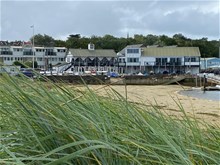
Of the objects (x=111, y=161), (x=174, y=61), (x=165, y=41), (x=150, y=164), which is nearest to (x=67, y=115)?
(x=111, y=161)

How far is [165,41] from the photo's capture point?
10194 centimetres

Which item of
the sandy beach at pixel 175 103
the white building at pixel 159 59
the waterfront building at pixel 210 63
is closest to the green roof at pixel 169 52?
the white building at pixel 159 59

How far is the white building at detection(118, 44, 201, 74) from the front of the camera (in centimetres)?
7075

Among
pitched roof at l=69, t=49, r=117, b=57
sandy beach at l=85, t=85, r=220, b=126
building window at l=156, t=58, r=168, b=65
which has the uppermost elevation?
pitched roof at l=69, t=49, r=117, b=57

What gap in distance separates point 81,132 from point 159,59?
71.8 metres

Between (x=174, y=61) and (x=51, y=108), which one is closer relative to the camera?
(x=51, y=108)

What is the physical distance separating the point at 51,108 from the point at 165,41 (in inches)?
4051

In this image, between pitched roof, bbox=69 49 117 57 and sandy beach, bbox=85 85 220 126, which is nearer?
sandy beach, bbox=85 85 220 126

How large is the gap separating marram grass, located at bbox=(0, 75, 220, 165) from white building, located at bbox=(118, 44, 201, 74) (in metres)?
68.8

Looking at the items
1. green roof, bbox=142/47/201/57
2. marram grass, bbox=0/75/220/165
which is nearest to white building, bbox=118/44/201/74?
green roof, bbox=142/47/201/57

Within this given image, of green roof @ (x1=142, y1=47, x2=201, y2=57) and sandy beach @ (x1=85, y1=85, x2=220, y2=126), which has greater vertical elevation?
green roof @ (x1=142, y1=47, x2=201, y2=57)

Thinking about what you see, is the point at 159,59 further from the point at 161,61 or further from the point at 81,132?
the point at 81,132

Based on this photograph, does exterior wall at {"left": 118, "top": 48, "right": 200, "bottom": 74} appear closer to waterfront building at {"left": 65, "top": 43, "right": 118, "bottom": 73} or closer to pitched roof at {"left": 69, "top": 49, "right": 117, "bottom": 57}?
waterfront building at {"left": 65, "top": 43, "right": 118, "bottom": 73}

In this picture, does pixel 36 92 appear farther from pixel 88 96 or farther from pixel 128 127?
pixel 128 127
